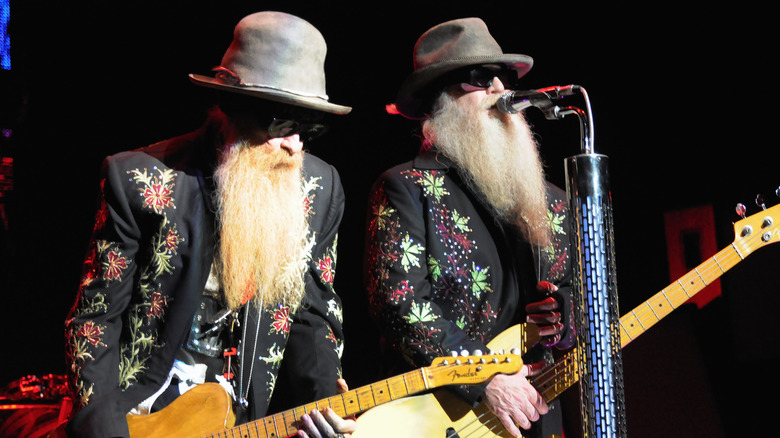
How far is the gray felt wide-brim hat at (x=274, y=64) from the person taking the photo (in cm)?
262

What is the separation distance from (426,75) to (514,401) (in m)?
1.45

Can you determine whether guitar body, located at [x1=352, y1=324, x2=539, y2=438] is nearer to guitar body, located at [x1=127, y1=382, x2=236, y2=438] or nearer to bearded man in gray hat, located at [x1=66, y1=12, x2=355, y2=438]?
bearded man in gray hat, located at [x1=66, y1=12, x2=355, y2=438]

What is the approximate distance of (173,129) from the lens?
3.92 metres

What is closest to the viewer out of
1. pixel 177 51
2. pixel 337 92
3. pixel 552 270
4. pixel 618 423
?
pixel 618 423

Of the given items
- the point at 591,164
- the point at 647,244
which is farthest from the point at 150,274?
the point at 647,244

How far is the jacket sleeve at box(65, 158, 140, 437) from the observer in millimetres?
2262

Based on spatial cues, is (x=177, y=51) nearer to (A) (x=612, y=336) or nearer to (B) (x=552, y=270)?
(B) (x=552, y=270)

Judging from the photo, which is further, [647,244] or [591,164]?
[647,244]

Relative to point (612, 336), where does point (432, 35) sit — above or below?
above

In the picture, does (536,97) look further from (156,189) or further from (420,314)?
(156,189)

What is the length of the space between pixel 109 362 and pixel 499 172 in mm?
1762

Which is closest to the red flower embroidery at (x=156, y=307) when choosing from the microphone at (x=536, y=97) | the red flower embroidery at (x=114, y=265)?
the red flower embroidery at (x=114, y=265)

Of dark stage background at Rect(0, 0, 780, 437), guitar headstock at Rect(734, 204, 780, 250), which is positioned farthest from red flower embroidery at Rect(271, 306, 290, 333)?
guitar headstock at Rect(734, 204, 780, 250)

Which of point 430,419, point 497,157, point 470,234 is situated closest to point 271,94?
point 470,234
